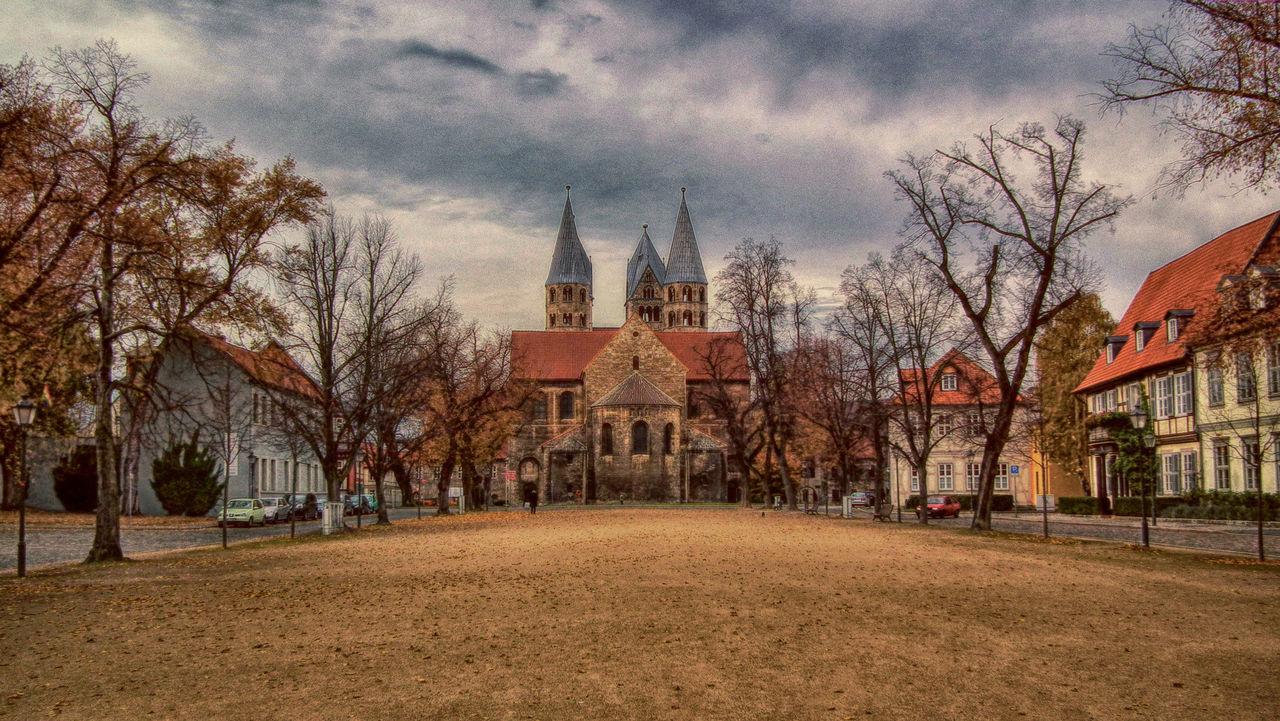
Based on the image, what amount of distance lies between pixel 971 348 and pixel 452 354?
24.7 metres

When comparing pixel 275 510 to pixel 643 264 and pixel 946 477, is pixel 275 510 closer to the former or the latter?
pixel 946 477

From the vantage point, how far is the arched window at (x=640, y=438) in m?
73.1

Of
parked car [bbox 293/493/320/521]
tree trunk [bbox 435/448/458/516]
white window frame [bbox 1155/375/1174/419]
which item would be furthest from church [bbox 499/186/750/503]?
white window frame [bbox 1155/375/1174/419]

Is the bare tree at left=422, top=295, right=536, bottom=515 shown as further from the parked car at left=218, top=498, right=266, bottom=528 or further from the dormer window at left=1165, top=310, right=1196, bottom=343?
the dormer window at left=1165, top=310, right=1196, bottom=343

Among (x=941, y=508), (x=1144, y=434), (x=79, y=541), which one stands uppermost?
(x=1144, y=434)

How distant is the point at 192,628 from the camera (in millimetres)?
11586

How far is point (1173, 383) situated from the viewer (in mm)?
40031

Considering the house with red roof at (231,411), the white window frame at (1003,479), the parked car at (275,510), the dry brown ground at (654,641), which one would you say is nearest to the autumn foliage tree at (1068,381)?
the white window frame at (1003,479)

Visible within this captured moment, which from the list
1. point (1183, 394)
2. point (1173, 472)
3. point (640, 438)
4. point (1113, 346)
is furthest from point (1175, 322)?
point (640, 438)

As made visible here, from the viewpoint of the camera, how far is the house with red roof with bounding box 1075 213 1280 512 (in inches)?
1427

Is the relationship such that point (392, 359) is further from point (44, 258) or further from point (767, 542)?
point (44, 258)

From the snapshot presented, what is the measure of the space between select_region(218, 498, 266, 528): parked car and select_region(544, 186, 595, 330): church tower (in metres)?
64.7

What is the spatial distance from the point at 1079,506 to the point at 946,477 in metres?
21.8

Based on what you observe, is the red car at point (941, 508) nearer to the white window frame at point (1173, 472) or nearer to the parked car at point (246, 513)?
the white window frame at point (1173, 472)
